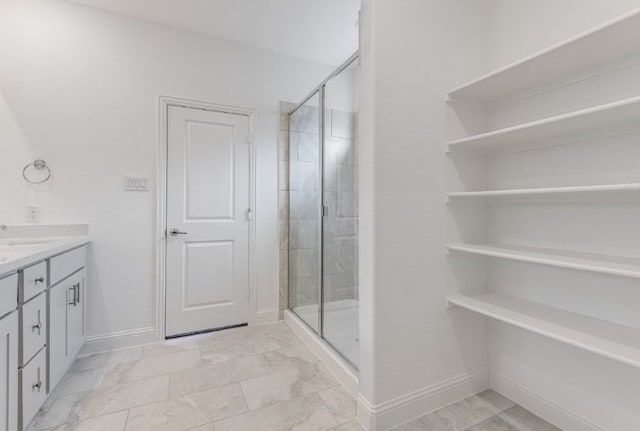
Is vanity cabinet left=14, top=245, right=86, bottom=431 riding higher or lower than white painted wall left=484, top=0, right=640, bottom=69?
lower

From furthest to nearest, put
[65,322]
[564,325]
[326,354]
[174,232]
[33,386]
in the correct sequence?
[174,232] → [326,354] → [65,322] → [33,386] → [564,325]

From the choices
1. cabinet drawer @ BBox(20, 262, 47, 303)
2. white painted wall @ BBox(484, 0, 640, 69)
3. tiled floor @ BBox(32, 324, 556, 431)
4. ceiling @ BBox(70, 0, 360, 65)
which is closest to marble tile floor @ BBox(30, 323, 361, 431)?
tiled floor @ BBox(32, 324, 556, 431)

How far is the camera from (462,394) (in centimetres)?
170

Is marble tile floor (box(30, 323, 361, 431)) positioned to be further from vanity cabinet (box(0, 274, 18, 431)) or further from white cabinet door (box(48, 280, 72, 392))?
vanity cabinet (box(0, 274, 18, 431))

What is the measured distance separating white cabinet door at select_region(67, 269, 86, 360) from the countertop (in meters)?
0.25

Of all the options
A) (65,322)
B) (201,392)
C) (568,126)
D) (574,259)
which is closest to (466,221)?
(574,259)

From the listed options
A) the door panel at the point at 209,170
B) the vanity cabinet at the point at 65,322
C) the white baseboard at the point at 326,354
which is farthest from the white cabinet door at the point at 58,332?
the white baseboard at the point at 326,354

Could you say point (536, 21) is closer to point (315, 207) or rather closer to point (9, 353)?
point (315, 207)

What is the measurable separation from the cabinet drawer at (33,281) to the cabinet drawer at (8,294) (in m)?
0.06

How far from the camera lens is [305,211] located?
2730 millimetres

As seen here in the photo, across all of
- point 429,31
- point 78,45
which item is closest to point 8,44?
point 78,45

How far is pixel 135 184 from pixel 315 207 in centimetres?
145

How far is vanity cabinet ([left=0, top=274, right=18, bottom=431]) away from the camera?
3.79 ft

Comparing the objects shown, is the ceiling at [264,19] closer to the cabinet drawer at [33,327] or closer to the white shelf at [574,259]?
the white shelf at [574,259]
